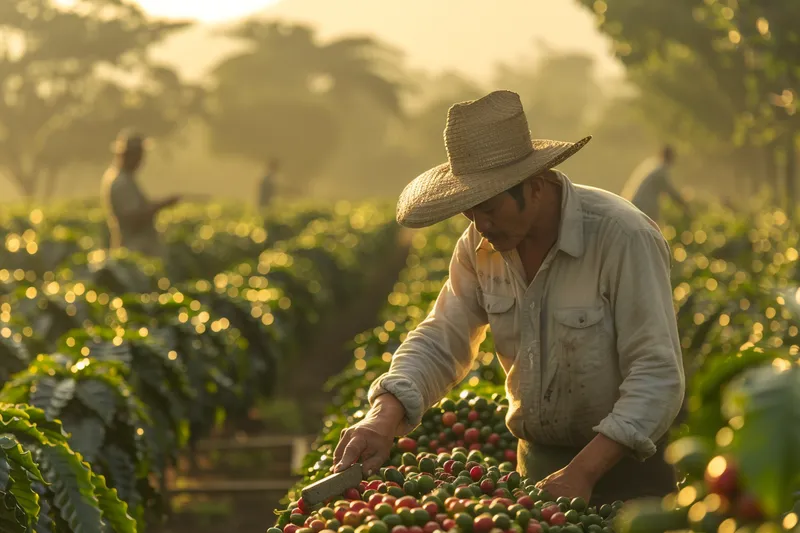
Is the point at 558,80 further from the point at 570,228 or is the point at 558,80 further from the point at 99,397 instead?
the point at 570,228

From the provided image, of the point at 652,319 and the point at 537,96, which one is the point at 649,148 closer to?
the point at 537,96

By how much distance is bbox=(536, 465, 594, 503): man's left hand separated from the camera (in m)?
3.45

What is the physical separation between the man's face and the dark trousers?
2.72 ft

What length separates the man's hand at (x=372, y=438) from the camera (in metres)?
3.71

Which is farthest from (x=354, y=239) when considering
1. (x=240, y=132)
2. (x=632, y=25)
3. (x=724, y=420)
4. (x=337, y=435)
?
(x=240, y=132)

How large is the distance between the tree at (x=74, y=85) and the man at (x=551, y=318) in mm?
65035

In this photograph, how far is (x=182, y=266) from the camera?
15.0 meters

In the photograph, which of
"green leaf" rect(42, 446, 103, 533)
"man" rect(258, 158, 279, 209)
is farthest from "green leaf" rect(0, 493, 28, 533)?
"man" rect(258, 158, 279, 209)

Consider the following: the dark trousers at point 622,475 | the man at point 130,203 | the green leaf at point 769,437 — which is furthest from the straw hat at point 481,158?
the man at point 130,203

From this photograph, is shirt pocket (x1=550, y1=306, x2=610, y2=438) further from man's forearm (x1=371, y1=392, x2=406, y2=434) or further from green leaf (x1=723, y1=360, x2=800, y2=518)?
green leaf (x1=723, y1=360, x2=800, y2=518)

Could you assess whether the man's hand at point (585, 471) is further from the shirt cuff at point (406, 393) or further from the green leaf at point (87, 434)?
the green leaf at point (87, 434)

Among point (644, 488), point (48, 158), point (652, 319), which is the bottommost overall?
point (644, 488)

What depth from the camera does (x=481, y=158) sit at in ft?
12.5

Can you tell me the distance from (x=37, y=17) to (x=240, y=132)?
17453 mm
